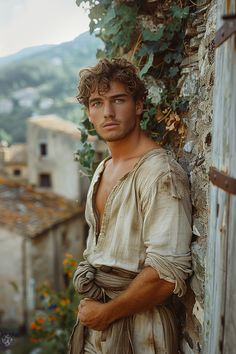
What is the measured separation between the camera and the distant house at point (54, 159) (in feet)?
55.2

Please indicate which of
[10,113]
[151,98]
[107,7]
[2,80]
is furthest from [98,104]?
[2,80]

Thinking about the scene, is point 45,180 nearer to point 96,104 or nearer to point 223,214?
point 96,104

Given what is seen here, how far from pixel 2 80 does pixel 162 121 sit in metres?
36.9

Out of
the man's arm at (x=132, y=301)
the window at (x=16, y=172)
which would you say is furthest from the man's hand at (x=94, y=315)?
the window at (x=16, y=172)

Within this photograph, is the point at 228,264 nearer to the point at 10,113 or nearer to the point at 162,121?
the point at 162,121

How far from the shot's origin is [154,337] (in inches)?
79.1

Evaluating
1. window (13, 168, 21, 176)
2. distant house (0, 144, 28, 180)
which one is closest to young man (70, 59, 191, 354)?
→ distant house (0, 144, 28, 180)

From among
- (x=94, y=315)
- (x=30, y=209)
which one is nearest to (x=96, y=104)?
(x=94, y=315)

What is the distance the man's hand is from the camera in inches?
79.0

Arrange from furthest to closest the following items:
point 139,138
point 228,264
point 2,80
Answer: point 2,80 → point 139,138 → point 228,264

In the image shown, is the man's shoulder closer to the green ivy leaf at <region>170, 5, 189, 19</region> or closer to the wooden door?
the wooden door

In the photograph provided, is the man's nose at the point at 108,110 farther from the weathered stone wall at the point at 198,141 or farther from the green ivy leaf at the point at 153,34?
the green ivy leaf at the point at 153,34

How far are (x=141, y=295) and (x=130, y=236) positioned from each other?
0.25 metres


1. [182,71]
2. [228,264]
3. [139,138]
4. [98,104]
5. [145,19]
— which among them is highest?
[145,19]
